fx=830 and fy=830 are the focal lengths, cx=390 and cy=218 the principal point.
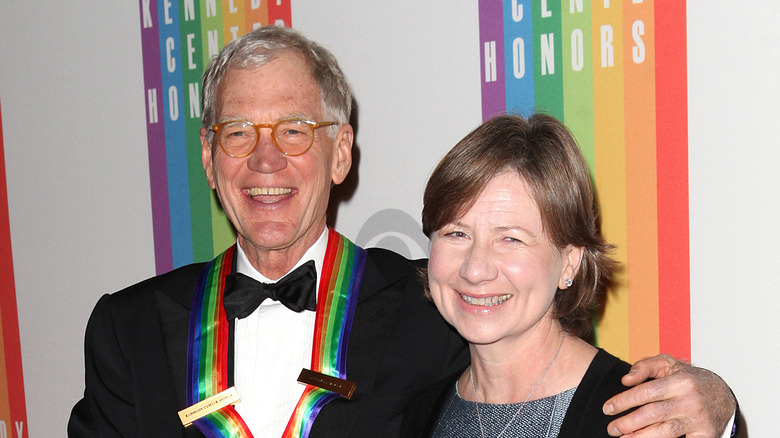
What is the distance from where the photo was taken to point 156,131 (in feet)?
10.0

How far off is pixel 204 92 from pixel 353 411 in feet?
2.88

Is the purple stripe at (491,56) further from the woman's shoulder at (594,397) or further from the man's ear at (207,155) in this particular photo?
the woman's shoulder at (594,397)

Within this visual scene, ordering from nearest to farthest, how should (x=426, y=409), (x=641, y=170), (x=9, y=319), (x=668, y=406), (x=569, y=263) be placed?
(x=668, y=406), (x=569, y=263), (x=426, y=409), (x=641, y=170), (x=9, y=319)

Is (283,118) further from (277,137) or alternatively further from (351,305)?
(351,305)

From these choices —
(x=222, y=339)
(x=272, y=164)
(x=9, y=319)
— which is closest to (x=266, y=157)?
(x=272, y=164)

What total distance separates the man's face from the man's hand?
0.87 meters

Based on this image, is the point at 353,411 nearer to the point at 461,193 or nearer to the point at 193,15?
the point at 461,193

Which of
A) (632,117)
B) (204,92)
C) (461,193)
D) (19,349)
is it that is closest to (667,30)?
(632,117)

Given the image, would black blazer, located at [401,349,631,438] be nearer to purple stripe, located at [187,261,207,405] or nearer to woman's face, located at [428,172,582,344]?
woman's face, located at [428,172,582,344]

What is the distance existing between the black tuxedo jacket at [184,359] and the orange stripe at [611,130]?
1.77 ft

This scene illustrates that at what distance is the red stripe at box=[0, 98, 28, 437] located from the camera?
11.3 feet

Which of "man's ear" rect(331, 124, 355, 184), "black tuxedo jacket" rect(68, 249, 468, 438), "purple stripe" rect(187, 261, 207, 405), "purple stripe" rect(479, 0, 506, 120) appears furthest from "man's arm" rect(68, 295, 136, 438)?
"purple stripe" rect(479, 0, 506, 120)

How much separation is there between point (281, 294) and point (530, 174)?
2.38 feet

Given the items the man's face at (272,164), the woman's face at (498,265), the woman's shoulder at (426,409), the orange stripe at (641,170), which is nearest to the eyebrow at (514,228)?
the woman's face at (498,265)
